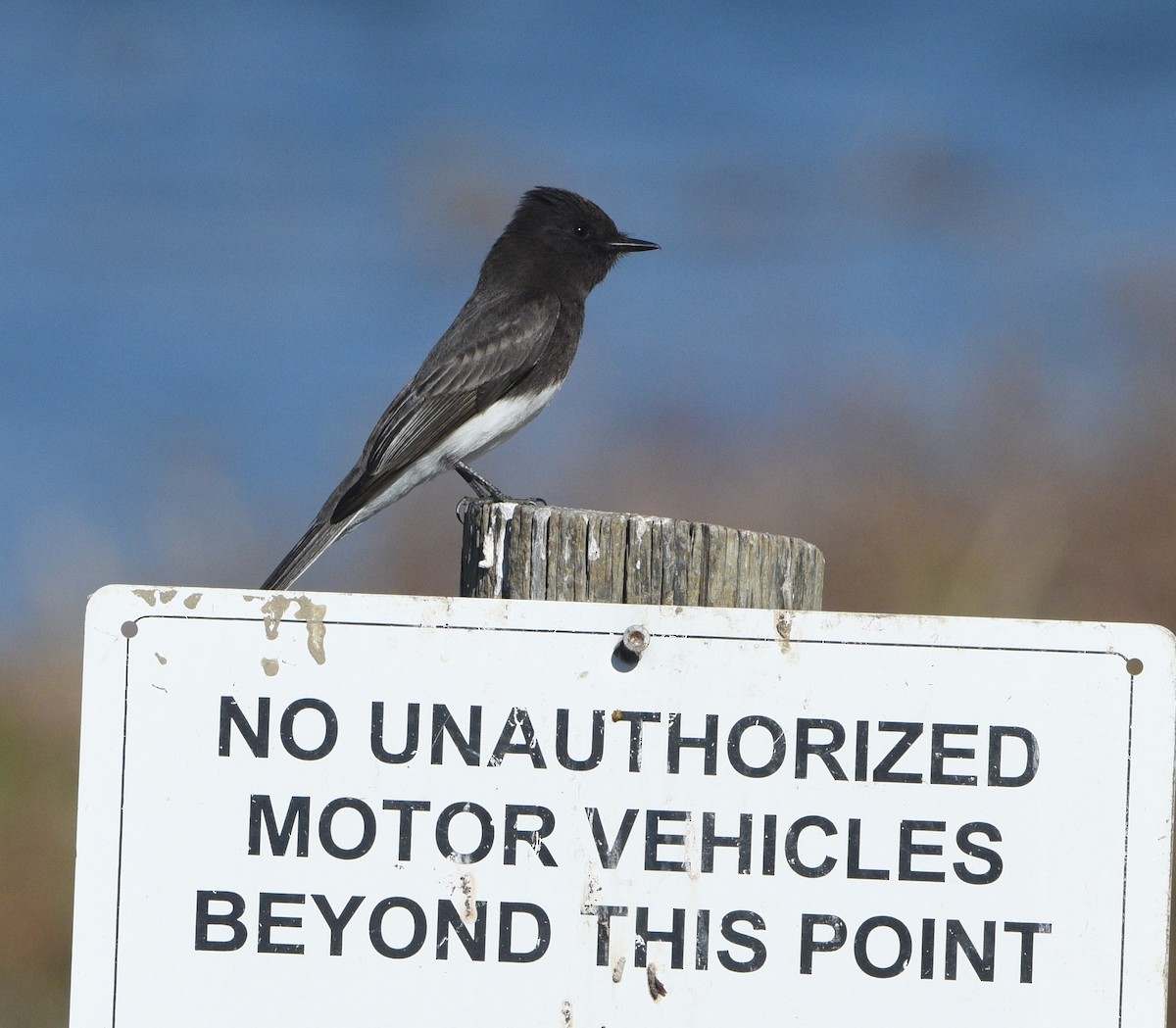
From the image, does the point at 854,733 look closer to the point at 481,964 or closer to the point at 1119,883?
the point at 1119,883

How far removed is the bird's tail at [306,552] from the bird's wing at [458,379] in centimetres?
21

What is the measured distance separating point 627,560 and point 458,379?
3.32m

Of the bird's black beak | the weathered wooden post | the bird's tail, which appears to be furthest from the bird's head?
the weathered wooden post

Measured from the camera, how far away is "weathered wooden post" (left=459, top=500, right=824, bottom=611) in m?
2.48

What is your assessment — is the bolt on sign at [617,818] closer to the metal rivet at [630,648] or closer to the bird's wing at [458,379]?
the metal rivet at [630,648]

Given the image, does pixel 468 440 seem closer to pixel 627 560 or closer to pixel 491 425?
pixel 491 425

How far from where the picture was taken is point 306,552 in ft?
16.5

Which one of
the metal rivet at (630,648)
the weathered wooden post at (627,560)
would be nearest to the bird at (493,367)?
the weathered wooden post at (627,560)

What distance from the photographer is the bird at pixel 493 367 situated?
5398 millimetres

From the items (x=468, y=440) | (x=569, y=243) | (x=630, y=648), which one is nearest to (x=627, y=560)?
(x=630, y=648)

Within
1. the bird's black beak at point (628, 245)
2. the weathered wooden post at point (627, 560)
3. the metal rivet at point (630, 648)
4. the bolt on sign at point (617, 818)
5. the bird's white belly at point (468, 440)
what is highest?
the bird's black beak at point (628, 245)

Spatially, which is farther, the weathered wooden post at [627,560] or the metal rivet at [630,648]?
the weathered wooden post at [627,560]

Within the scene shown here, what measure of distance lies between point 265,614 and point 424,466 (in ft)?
11.0

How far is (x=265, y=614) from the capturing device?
2328 mm
